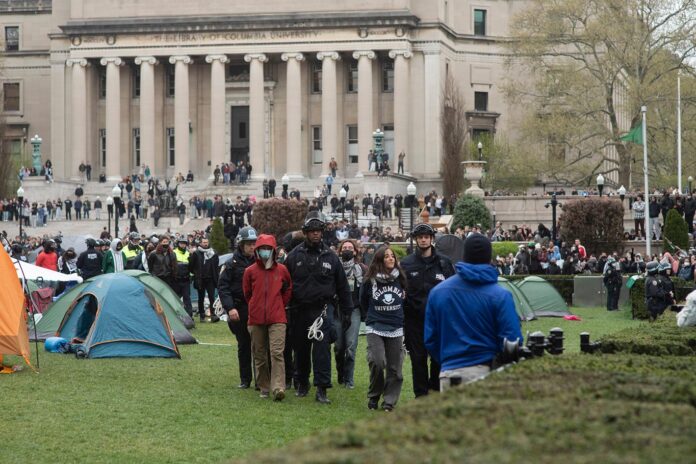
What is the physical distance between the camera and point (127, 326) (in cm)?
2114

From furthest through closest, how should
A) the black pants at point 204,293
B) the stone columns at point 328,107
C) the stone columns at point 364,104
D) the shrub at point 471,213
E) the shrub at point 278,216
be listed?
the stone columns at point 328,107 < the stone columns at point 364,104 < the shrub at point 471,213 < the shrub at point 278,216 < the black pants at point 204,293

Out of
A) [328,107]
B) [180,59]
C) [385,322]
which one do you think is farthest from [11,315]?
[180,59]

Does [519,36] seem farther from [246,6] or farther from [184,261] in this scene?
[184,261]

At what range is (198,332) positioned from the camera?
2634cm

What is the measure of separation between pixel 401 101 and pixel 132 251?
4986cm

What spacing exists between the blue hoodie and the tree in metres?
50.6

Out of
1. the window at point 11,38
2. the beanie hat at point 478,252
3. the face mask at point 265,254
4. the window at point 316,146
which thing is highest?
the window at point 11,38

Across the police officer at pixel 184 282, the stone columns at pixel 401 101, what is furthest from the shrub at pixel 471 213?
the police officer at pixel 184 282

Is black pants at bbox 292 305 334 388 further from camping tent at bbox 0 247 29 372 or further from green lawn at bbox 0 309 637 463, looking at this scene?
camping tent at bbox 0 247 29 372

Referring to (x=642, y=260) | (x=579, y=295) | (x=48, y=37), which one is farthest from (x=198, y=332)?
(x=48, y=37)

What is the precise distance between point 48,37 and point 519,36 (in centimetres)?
3325

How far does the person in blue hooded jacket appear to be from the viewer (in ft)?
34.6

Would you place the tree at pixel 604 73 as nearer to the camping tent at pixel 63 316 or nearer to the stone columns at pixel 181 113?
the stone columns at pixel 181 113

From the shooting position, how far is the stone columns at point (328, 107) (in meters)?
79.1
